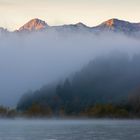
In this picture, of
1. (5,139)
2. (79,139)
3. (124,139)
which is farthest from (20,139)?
(124,139)

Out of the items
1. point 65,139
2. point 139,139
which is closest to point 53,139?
point 65,139

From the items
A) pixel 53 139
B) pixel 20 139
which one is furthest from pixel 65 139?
pixel 20 139

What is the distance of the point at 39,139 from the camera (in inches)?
6452

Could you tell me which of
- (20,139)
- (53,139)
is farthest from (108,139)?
(20,139)

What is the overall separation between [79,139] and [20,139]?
18656 millimetres

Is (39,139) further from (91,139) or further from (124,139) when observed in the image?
(124,139)

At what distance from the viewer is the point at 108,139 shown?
162 metres

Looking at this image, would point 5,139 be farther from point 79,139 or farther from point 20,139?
point 79,139

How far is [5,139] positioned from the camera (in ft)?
542

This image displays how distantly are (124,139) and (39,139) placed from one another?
26.4 metres

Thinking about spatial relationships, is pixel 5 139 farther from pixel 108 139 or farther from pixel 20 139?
pixel 108 139

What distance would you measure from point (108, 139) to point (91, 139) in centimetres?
558

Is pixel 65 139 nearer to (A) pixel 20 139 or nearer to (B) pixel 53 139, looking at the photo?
(B) pixel 53 139

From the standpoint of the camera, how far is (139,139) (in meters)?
158
